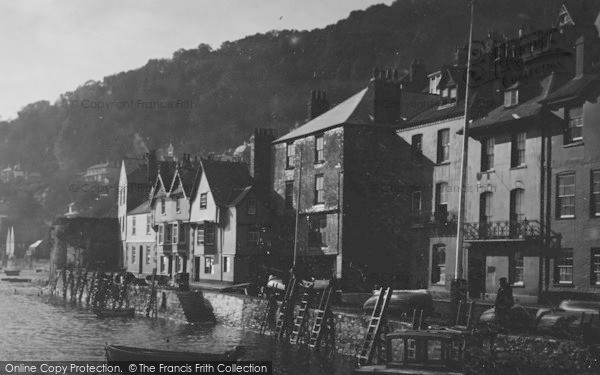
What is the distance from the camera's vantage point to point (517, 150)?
41031mm

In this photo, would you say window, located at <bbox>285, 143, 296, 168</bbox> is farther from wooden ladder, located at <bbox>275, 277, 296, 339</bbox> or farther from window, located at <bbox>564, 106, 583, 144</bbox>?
window, located at <bbox>564, 106, 583, 144</bbox>

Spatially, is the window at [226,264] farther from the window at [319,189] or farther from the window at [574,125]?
the window at [574,125]

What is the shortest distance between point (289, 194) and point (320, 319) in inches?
943

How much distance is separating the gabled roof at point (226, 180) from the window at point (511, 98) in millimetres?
24681

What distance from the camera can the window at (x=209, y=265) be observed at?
6209 cm

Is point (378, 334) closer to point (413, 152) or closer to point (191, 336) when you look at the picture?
point (191, 336)

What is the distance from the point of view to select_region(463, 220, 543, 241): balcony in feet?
127

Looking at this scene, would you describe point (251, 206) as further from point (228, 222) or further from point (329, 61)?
point (329, 61)

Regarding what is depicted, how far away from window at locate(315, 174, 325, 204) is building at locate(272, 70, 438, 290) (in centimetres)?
7

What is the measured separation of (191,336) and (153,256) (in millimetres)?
37309

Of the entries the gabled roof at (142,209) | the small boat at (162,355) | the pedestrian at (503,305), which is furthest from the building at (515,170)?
the gabled roof at (142,209)

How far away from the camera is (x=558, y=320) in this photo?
27.2 m

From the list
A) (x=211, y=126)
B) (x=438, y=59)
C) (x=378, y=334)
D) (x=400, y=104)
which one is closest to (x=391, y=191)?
(x=400, y=104)

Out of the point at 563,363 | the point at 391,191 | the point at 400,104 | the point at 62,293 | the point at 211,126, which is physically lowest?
the point at 62,293
